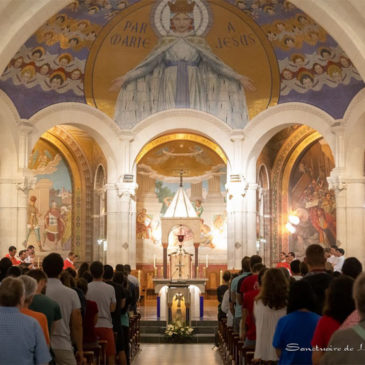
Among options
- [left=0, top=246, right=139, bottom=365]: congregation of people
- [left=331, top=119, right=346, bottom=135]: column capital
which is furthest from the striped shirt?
[left=331, top=119, right=346, bottom=135]: column capital

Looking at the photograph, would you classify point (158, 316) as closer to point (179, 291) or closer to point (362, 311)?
point (179, 291)

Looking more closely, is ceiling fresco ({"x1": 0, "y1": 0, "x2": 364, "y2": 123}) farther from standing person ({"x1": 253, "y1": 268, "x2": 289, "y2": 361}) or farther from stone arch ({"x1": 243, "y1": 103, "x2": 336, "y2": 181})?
standing person ({"x1": 253, "y1": 268, "x2": 289, "y2": 361})

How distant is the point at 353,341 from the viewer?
3064mm

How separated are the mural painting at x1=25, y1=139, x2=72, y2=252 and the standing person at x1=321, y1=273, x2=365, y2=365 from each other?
66.2 ft

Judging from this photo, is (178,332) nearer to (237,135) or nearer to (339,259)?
(339,259)

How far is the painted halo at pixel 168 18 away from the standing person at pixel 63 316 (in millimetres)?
13361

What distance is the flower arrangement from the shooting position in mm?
14945

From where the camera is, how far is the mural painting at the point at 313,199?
21.9 metres

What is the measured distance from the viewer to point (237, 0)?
17.5 m

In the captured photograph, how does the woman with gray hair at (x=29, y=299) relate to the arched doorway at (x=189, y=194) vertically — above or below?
below

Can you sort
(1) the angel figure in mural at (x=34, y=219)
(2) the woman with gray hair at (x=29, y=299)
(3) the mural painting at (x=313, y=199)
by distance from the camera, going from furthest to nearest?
1. (1) the angel figure in mural at (x=34, y=219)
2. (3) the mural painting at (x=313, y=199)
3. (2) the woman with gray hair at (x=29, y=299)

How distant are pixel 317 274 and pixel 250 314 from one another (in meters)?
1.64

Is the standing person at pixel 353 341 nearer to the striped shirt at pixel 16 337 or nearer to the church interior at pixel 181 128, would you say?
the striped shirt at pixel 16 337

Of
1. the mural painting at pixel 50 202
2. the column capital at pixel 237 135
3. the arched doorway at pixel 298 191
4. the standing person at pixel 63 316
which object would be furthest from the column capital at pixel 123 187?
the standing person at pixel 63 316
